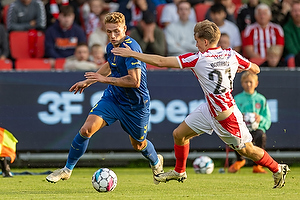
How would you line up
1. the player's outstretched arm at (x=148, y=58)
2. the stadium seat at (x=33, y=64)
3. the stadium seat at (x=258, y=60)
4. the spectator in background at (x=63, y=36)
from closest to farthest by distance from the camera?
the player's outstretched arm at (x=148, y=58)
the stadium seat at (x=33, y=64)
the stadium seat at (x=258, y=60)
the spectator in background at (x=63, y=36)

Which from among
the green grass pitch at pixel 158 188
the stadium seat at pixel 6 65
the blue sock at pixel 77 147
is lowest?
the green grass pitch at pixel 158 188

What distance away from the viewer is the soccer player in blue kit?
23.0ft

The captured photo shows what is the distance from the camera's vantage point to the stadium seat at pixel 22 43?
43.0ft

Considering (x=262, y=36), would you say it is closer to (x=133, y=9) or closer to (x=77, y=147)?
(x=133, y=9)

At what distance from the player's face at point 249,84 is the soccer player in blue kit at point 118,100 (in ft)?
9.55

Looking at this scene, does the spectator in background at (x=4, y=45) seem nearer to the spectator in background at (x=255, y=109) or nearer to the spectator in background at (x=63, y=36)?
the spectator in background at (x=63, y=36)

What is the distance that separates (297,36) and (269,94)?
2836mm

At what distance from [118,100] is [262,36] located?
20.8ft

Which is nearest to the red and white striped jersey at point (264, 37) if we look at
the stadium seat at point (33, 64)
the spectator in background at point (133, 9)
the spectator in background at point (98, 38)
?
the spectator in background at point (133, 9)

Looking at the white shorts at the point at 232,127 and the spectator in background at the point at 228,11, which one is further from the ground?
the spectator in background at the point at 228,11

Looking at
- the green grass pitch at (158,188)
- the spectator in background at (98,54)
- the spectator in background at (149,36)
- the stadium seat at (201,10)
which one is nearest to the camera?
the green grass pitch at (158,188)

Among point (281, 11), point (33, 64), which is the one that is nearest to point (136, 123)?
point (33, 64)

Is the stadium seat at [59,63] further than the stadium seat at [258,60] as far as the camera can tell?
No

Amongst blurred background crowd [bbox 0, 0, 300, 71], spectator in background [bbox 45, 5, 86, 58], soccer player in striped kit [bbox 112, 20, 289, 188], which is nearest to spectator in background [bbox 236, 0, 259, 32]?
blurred background crowd [bbox 0, 0, 300, 71]
